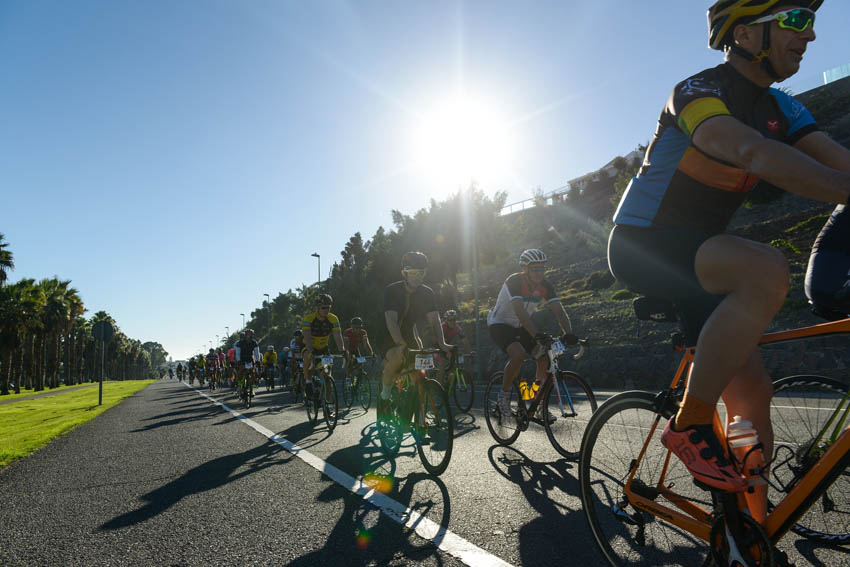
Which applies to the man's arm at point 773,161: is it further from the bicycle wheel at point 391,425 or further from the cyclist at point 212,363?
the cyclist at point 212,363

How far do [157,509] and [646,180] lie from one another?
12.8ft

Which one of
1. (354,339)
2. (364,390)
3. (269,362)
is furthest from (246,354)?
(269,362)

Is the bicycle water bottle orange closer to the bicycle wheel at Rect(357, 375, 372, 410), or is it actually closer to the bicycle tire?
the bicycle tire

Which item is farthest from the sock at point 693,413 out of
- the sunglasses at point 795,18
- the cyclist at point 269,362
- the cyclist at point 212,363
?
the cyclist at point 212,363

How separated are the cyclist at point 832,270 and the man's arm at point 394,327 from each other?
366 centimetres

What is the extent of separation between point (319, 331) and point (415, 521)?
5.96m

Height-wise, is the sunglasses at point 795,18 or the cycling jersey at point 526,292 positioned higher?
the sunglasses at point 795,18

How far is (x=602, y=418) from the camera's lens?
226cm

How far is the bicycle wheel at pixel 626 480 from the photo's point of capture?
6.95 ft

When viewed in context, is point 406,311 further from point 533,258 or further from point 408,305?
point 533,258

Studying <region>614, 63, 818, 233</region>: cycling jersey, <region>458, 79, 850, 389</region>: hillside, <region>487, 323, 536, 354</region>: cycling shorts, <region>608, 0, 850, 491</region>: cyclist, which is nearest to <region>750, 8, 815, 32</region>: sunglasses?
<region>608, 0, 850, 491</region>: cyclist

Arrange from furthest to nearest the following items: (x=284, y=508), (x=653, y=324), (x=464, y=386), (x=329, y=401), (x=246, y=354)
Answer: (x=653, y=324) → (x=246, y=354) → (x=464, y=386) → (x=329, y=401) → (x=284, y=508)

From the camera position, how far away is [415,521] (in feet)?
10.4

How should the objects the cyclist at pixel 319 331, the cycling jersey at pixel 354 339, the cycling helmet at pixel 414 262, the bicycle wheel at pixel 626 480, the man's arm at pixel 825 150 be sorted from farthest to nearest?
the cycling jersey at pixel 354 339 < the cyclist at pixel 319 331 < the cycling helmet at pixel 414 262 < the bicycle wheel at pixel 626 480 < the man's arm at pixel 825 150
